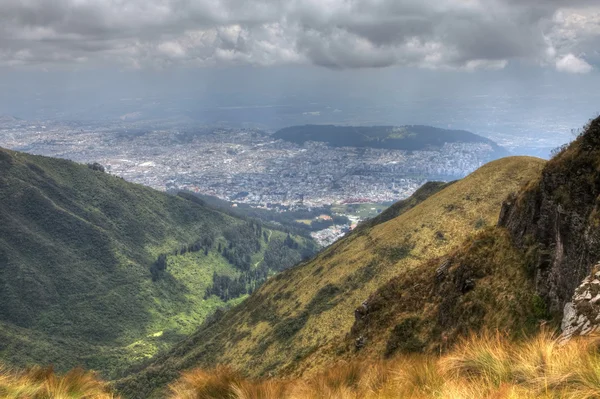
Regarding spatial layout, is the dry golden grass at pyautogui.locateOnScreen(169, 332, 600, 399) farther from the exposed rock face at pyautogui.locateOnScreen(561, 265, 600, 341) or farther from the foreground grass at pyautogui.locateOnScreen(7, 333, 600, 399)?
the exposed rock face at pyautogui.locateOnScreen(561, 265, 600, 341)

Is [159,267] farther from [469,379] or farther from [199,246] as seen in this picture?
[469,379]

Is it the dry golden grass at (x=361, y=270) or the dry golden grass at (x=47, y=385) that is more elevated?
the dry golden grass at (x=47, y=385)

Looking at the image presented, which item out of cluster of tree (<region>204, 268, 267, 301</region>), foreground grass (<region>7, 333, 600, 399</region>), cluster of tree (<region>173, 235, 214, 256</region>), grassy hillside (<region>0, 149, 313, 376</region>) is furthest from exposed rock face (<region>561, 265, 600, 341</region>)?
cluster of tree (<region>173, 235, 214, 256</region>)

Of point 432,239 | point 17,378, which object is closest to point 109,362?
point 432,239

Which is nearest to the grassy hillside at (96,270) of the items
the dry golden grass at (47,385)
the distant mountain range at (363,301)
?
the distant mountain range at (363,301)

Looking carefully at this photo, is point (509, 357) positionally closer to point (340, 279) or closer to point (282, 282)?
point (340, 279)

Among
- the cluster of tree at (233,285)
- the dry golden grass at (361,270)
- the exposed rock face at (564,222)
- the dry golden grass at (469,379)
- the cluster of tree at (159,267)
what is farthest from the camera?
the cluster of tree at (233,285)

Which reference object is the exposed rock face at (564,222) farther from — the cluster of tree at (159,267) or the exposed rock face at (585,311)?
the cluster of tree at (159,267)
